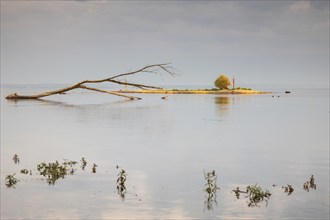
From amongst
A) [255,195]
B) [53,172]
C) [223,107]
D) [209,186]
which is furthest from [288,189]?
[223,107]

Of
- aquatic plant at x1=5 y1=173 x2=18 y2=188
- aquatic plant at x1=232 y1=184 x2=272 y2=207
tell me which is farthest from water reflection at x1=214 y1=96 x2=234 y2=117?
aquatic plant at x1=5 y1=173 x2=18 y2=188

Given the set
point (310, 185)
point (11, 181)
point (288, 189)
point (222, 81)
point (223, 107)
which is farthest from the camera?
point (222, 81)

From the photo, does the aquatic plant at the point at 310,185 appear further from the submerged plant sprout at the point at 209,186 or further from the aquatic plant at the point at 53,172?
the aquatic plant at the point at 53,172

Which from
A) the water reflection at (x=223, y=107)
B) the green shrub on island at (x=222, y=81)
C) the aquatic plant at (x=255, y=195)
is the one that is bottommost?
the aquatic plant at (x=255, y=195)

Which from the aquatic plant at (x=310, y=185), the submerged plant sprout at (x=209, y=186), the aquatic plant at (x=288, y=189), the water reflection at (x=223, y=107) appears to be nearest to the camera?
the submerged plant sprout at (x=209, y=186)

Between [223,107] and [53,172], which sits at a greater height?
[223,107]

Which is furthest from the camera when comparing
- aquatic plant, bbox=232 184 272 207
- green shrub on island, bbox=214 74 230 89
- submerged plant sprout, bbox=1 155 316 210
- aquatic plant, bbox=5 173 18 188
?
green shrub on island, bbox=214 74 230 89

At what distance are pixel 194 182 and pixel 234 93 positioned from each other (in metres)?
149

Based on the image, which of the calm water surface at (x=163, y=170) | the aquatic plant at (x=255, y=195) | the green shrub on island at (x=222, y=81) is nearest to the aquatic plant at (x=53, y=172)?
the calm water surface at (x=163, y=170)

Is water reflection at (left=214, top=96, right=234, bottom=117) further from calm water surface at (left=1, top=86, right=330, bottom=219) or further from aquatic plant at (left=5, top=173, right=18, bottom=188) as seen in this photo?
aquatic plant at (left=5, top=173, right=18, bottom=188)

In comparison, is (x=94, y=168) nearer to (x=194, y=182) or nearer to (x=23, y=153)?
(x=194, y=182)

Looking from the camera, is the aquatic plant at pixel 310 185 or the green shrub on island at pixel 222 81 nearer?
the aquatic plant at pixel 310 185

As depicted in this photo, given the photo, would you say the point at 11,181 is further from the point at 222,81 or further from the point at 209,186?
the point at 222,81

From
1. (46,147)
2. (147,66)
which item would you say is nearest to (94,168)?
(46,147)
